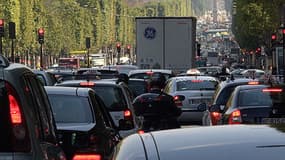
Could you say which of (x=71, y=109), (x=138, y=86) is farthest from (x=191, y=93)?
(x=71, y=109)

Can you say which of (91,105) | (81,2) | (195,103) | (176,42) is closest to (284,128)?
(91,105)

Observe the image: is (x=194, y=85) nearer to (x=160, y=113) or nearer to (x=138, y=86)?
(x=138, y=86)

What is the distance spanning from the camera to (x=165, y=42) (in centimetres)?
4291

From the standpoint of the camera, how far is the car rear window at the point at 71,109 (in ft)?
33.2

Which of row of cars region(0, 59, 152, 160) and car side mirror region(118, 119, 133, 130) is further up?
row of cars region(0, 59, 152, 160)

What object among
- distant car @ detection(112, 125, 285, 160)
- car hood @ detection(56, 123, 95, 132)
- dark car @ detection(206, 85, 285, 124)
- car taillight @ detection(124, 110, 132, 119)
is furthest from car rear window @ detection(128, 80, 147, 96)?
distant car @ detection(112, 125, 285, 160)

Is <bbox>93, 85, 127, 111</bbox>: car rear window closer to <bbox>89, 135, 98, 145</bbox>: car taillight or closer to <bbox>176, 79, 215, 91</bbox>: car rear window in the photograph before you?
<bbox>89, 135, 98, 145</bbox>: car taillight

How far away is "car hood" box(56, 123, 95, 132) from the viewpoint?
9664mm

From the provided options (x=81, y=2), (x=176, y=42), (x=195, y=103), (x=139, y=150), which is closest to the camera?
(x=139, y=150)

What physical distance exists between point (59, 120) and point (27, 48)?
79175mm

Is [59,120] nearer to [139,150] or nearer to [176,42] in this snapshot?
[139,150]

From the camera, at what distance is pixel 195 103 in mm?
24141

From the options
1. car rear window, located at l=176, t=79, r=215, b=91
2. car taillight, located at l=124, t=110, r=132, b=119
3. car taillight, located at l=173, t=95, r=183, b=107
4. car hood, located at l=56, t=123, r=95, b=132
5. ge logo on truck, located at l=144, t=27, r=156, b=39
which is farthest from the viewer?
ge logo on truck, located at l=144, t=27, r=156, b=39

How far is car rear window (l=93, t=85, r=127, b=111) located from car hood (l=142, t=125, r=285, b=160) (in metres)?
9.16
